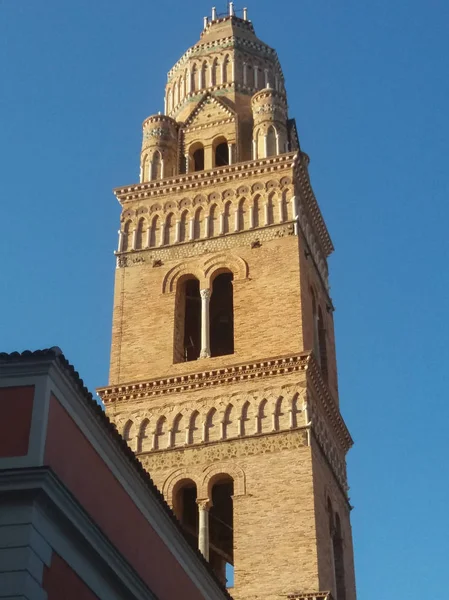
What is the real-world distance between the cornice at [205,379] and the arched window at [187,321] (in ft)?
2.56

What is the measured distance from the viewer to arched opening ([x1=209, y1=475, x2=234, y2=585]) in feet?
74.0

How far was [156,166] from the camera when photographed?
88.9 ft

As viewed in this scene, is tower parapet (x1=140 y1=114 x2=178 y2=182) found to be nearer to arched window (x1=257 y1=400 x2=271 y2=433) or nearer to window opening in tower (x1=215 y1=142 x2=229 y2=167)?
window opening in tower (x1=215 y1=142 x2=229 y2=167)

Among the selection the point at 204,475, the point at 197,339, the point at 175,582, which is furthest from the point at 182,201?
the point at 175,582

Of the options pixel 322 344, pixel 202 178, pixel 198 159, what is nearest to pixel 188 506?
pixel 322 344

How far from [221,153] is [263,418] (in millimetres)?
8694

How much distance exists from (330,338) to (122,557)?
48.4 feet

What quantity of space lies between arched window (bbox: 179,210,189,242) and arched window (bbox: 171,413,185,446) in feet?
15.0

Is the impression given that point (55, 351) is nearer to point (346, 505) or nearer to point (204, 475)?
point (204, 475)

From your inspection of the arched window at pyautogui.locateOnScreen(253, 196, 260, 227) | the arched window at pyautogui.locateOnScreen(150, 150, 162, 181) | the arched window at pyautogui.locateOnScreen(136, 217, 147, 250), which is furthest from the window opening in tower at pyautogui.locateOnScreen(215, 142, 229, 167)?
the arched window at pyautogui.locateOnScreen(136, 217, 147, 250)

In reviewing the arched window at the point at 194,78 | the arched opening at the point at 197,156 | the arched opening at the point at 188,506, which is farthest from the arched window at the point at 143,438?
the arched window at the point at 194,78

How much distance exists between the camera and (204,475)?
21.4 m

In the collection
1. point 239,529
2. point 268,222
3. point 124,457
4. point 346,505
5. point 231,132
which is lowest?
point 124,457

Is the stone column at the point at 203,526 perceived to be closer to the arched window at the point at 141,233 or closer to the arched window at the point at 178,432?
the arched window at the point at 178,432
